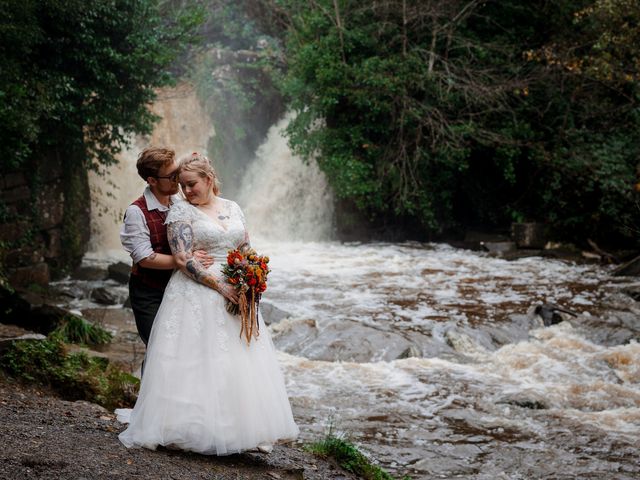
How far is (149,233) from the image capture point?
448 centimetres

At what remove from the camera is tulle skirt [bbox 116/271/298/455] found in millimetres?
4086

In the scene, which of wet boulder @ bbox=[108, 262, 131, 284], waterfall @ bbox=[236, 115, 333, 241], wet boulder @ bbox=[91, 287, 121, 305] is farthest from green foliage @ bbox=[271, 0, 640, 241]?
wet boulder @ bbox=[91, 287, 121, 305]

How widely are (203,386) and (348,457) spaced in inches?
68.9

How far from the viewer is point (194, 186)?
4387mm

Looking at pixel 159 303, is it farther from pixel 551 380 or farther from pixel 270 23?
pixel 270 23

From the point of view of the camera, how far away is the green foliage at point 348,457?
17.2 feet

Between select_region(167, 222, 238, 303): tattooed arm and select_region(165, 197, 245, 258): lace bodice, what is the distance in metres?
0.06

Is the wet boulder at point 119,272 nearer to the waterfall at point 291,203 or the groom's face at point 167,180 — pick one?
the waterfall at point 291,203

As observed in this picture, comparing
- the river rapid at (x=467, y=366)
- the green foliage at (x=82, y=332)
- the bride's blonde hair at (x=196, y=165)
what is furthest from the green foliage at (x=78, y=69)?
the bride's blonde hair at (x=196, y=165)

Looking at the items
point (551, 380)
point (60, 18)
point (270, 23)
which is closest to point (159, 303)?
point (551, 380)

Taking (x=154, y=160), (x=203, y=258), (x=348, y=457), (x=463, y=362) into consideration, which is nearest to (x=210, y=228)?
(x=203, y=258)

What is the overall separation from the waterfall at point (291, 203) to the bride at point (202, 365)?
15.1 metres

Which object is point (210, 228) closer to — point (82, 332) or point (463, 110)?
point (82, 332)

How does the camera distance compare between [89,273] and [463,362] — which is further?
[89,273]
